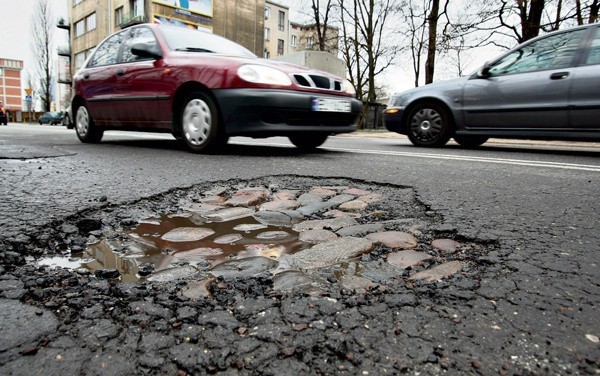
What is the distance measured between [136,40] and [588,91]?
5297 millimetres

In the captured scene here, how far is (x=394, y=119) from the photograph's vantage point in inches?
259

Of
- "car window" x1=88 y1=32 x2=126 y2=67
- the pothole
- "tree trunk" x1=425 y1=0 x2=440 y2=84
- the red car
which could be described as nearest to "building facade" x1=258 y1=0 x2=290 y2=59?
"tree trunk" x1=425 y1=0 x2=440 y2=84

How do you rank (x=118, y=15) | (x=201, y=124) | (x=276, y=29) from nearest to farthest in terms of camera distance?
1. (x=201, y=124)
2. (x=118, y=15)
3. (x=276, y=29)

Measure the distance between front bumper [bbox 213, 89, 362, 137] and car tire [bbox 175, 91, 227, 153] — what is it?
13 centimetres

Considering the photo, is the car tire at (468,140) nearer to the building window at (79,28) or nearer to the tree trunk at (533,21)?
the tree trunk at (533,21)

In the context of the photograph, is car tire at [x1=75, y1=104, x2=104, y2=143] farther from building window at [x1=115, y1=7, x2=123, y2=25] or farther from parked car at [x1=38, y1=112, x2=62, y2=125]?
parked car at [x1=38, y1=112, x2=62, y2=125]

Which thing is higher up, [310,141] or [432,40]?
[432,40]

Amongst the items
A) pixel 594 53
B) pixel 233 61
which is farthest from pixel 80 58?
pixel 594 53

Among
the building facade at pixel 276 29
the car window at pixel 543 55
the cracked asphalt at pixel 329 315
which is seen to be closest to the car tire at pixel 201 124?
the cracked asphalt at pixel 329 315

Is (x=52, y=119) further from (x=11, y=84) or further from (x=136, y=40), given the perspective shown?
(x=11, y=84)

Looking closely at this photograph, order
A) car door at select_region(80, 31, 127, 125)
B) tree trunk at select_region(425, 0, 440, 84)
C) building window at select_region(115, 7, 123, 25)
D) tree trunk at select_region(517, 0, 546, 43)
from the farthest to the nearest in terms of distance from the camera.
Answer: building window at select_region(115, 7, 123, 25)
tree trunk at select_region(425, 0, 440, 84)
tree trunk at select_region(517, 0, 546, 43)
car door at select_region(80, 31, 127, 125)

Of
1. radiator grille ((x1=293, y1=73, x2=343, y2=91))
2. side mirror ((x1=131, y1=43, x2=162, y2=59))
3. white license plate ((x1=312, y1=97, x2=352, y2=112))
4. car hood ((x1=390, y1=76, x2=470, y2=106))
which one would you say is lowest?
white license plate ((x1=312, y1=97, x2=352, y2=112))

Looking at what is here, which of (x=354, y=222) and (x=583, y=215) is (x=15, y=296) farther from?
(x=583, y=215)

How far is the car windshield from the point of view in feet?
15.8
